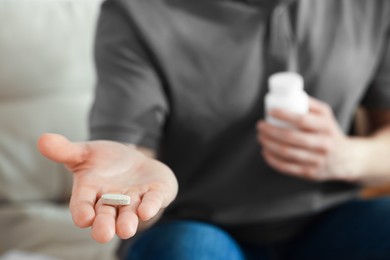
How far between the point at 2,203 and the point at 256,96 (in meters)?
0.54

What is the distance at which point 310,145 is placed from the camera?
73 cm

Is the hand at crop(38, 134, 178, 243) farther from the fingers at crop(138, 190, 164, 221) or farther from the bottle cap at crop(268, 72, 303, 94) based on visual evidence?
the bottle cap at crop(268, 72, 303, 94)

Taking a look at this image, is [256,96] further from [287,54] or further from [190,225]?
[190,225]

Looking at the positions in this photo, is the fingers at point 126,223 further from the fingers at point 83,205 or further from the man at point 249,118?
the man at point 249,118

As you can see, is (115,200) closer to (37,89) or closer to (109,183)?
(109,183)

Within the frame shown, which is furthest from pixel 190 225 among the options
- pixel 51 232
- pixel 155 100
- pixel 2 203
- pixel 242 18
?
pixel 2 203

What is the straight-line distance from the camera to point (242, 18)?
2.53ft

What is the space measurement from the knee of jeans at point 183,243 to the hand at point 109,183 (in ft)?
0.47

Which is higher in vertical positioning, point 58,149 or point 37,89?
point 58,149

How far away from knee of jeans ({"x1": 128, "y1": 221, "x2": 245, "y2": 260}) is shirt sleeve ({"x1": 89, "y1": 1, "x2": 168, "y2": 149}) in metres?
0.11

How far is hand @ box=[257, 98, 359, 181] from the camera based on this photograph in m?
0.72

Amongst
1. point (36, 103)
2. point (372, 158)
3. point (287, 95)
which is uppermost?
point (287, 95)

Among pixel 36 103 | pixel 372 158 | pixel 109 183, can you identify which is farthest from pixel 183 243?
pixel 36 103

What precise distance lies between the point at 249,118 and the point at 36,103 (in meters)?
0.48
